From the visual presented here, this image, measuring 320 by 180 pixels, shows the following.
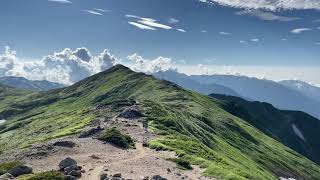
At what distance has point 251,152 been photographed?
627ft

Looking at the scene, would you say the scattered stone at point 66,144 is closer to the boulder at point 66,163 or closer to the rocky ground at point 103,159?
the rocky ground at point 103,159

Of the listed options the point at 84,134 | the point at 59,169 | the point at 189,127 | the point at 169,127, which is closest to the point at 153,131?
the point at 169,127

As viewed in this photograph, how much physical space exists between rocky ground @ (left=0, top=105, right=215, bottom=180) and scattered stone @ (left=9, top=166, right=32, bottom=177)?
1.78 m

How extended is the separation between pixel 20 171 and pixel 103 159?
52.9 feet

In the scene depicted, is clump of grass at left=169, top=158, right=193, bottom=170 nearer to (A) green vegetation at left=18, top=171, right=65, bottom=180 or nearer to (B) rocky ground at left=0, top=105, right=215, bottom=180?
(B) rocky ground at left=0, top=105, right=215, bottom=180

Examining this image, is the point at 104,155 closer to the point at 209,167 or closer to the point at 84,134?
the point at 209,167

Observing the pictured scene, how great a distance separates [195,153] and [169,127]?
36564 mm

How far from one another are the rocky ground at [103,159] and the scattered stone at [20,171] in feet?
5.83

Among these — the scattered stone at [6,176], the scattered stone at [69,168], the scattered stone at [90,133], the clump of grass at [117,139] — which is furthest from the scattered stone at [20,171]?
the scattered stone at [90,133]

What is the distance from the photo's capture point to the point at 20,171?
200 ft

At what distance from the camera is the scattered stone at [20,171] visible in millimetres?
59850

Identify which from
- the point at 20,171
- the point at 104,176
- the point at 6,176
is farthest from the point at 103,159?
the point at 6,176

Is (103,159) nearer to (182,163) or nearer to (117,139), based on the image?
(182,163)

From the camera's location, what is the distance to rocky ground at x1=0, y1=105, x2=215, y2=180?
63.4 metres
